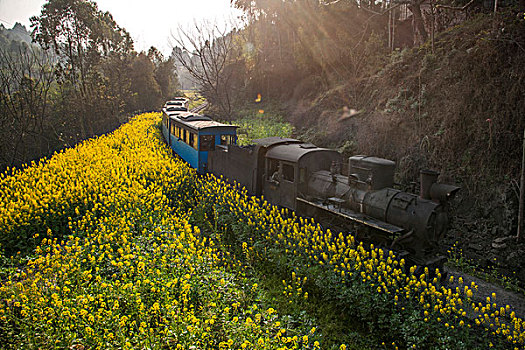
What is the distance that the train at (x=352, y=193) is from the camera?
23.1ft

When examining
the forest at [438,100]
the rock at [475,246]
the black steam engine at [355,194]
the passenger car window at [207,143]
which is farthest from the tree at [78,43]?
the rock at [475,246]

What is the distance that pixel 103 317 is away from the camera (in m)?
4.64

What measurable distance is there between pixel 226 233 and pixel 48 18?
31403 millimetres

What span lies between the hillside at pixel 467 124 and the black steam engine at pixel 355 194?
11.3 ft

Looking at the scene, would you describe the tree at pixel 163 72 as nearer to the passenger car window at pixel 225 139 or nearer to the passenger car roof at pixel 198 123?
the passenger car roof at pixel 198 123

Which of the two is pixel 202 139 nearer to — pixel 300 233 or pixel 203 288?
pixel 300 233

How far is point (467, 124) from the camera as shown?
11.4m

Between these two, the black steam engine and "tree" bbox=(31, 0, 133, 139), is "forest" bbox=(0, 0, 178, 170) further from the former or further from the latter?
the black steam engine

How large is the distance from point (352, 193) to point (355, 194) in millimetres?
93

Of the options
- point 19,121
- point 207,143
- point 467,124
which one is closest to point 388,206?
point 467,124

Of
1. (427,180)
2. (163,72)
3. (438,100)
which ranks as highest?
(163,72)

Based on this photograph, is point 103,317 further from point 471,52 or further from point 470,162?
point 471,52

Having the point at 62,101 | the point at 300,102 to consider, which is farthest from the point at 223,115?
the point at 62,101

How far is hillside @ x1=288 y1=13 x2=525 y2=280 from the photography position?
9.62 meters
